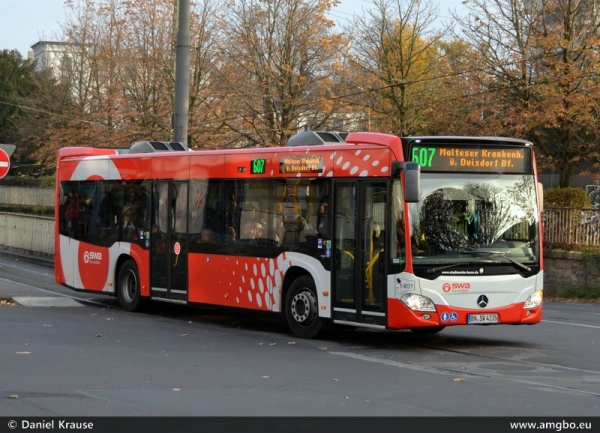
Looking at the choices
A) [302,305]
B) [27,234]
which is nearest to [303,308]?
[302,305]

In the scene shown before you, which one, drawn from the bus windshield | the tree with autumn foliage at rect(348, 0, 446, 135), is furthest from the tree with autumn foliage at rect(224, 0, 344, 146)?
the bus windshield

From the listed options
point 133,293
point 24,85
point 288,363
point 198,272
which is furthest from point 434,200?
point 24,85

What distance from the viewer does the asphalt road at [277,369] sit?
355 inches

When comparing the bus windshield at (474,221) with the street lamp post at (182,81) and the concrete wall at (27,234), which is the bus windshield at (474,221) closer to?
the street lamp post at (182,81)

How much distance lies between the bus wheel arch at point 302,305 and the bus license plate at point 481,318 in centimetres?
229

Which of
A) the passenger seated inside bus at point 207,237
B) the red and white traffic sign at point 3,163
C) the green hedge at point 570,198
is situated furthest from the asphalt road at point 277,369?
the green hedge at point 570,198

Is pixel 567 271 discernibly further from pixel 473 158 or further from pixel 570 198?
pixel 473 158

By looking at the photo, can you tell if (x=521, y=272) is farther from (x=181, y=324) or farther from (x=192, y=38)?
(x=192, y=38)

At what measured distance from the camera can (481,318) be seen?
13.4m

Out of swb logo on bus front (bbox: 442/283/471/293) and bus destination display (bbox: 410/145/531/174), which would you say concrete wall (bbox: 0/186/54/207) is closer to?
bus destination display (bbox: 410/145/531/174)

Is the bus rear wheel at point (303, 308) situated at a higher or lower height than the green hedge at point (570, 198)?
lower

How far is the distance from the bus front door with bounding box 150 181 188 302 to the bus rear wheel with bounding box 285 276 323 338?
2.92 meters

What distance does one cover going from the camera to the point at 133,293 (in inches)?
760

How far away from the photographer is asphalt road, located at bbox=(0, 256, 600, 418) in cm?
901
